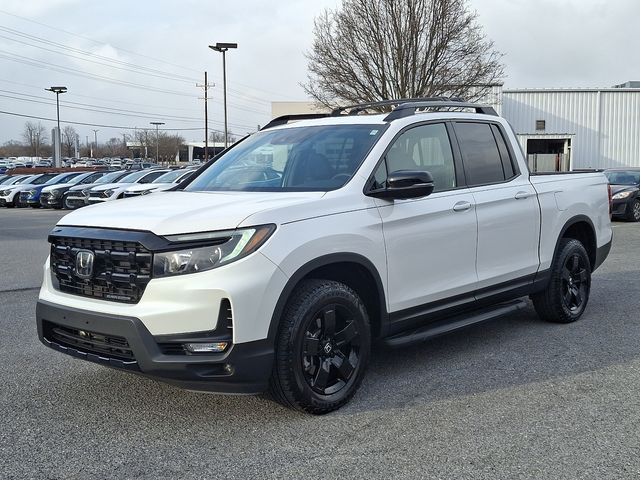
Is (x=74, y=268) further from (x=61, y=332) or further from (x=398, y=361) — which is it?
(x=398, y=361)

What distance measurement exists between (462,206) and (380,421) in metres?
1.81

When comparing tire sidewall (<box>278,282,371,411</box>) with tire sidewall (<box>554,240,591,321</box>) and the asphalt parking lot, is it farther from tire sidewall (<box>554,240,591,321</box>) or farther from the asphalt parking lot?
tire sidewall (<box>554,240,591,321</box>)

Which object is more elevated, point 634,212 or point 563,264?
point 563,264

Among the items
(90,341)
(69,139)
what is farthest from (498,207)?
(69,139)

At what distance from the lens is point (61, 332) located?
407 cm

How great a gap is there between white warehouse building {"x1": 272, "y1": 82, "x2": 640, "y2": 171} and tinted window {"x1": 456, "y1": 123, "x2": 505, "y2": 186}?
30.2 meters

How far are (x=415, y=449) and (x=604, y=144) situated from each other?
36.3m

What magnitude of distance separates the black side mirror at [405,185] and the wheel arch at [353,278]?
0.47 meters

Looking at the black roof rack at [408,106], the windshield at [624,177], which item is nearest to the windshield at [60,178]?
the windshield at [624,177]

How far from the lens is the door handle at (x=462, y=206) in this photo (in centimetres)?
492

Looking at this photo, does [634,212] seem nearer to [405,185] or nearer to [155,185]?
[155,185]

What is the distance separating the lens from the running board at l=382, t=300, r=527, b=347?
4.56 metres

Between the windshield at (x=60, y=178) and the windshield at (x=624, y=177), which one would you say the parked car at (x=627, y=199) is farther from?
the windshield at (x=60, y=178)

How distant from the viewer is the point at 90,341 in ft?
12.7
